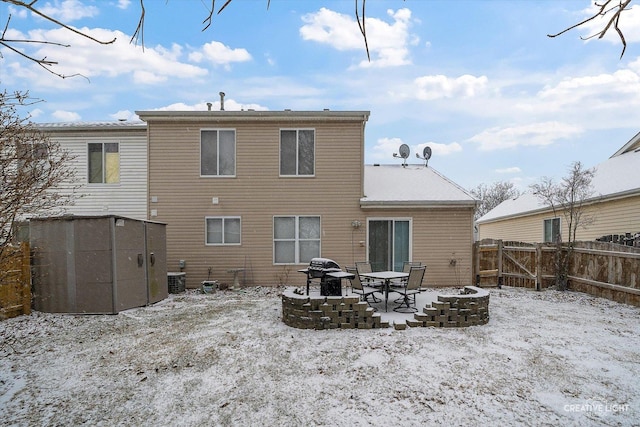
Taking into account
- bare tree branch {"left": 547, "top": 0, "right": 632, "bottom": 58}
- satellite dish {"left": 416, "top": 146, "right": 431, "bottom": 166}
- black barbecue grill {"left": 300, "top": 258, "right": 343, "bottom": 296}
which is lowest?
black barbecue grill {"left": 300, "top": 258, "right": 343, "bottom": 296}

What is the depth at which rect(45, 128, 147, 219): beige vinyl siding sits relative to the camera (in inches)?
452

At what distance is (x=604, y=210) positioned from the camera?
12.0 m

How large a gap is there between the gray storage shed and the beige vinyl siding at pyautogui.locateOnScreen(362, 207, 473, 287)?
6.45 m

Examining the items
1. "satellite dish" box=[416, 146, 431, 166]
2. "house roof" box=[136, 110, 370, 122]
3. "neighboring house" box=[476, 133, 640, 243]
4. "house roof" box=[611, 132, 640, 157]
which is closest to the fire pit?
"house roof" box=[136, 110, 370, 122]

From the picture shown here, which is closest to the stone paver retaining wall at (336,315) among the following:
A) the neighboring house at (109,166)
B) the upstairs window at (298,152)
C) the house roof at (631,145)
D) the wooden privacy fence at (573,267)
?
the upstairs window at (298,152)

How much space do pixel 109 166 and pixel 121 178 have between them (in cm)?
58

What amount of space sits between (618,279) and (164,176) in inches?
491

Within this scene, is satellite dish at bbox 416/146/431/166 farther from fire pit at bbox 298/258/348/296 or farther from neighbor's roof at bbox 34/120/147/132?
neighbor's roof at bbox 34/120/147/132

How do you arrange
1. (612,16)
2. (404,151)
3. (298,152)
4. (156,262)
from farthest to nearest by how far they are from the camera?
(404,151), (298,152), (156,262), (612,16)

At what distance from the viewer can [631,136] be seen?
14.4 metres

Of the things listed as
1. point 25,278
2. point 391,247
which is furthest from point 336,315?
point 25,278

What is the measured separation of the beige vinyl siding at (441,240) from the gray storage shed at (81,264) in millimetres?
6448

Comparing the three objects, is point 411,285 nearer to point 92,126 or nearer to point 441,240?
point 441,240

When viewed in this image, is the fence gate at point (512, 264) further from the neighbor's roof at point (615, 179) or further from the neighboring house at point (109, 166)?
the neighboring house at point (109, 166)
